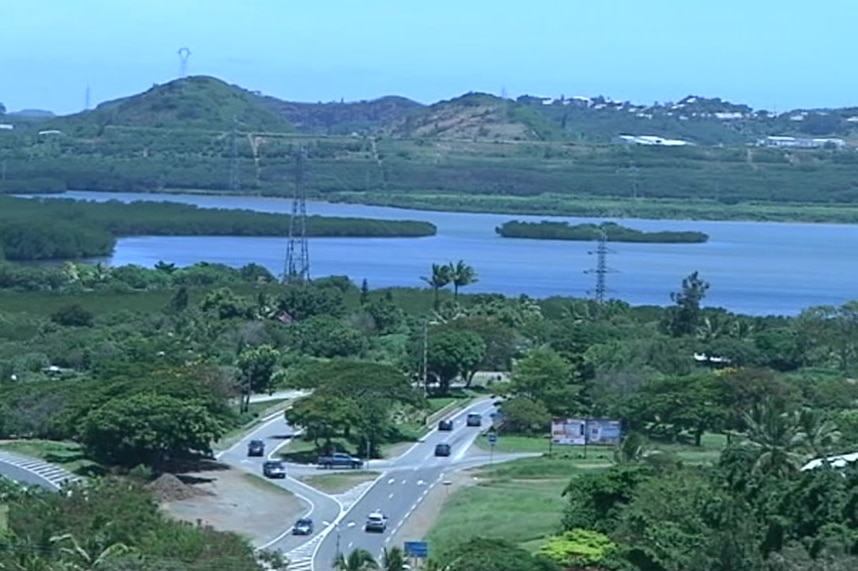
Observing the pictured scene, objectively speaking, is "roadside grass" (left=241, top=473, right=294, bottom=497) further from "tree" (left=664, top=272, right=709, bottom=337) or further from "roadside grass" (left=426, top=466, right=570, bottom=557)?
"tree" (left=664, top=272, right=709, bottom=337)

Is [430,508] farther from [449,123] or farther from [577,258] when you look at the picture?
[449,123]

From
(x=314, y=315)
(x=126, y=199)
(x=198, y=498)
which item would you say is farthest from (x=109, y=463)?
(x=126, y=199)

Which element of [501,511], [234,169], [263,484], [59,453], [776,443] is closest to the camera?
[776,443]

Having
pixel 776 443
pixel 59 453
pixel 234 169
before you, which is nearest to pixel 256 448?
pixel 59 453

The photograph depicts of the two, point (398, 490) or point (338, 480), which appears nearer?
point (398, 490)

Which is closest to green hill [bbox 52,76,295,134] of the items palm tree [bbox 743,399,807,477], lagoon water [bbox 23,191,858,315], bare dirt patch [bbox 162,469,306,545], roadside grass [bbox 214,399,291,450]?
lagoon water [bbox 23,191,858,315]

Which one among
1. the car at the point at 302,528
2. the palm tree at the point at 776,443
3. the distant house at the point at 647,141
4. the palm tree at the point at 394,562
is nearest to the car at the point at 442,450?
the car at the point at 302,528
